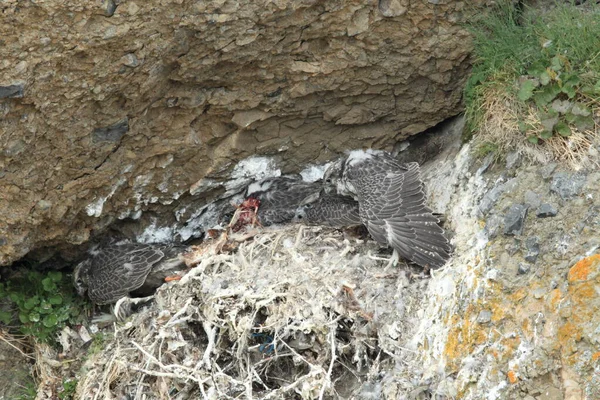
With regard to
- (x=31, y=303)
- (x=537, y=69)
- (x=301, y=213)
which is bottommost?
(x=31, y=303)

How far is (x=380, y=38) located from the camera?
649 cm

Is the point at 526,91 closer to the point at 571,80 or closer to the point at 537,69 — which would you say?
the point at 537,69

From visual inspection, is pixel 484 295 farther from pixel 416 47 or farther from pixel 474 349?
pixel 416 47

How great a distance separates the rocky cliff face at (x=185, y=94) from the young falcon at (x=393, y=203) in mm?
303

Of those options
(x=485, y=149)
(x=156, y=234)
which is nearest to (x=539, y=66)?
(x=485, y=149)

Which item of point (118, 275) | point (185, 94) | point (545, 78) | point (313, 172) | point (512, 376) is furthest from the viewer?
point (313, 172)

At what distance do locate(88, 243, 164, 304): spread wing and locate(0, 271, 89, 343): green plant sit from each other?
0.88 feet

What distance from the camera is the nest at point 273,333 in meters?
5.80

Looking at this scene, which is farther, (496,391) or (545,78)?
(545,78)

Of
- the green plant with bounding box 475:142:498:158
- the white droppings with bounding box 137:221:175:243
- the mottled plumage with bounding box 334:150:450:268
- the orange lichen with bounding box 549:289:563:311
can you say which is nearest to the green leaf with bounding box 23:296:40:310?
the white droppings with bounding box 137:221:175:243

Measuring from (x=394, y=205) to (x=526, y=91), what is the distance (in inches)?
48.5

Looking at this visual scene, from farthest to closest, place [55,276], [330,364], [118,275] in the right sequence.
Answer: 1. [55,276]
2. [118,275]
3. [330,364]

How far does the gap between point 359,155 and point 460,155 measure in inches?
33.5

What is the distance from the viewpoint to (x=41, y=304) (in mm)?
7141
